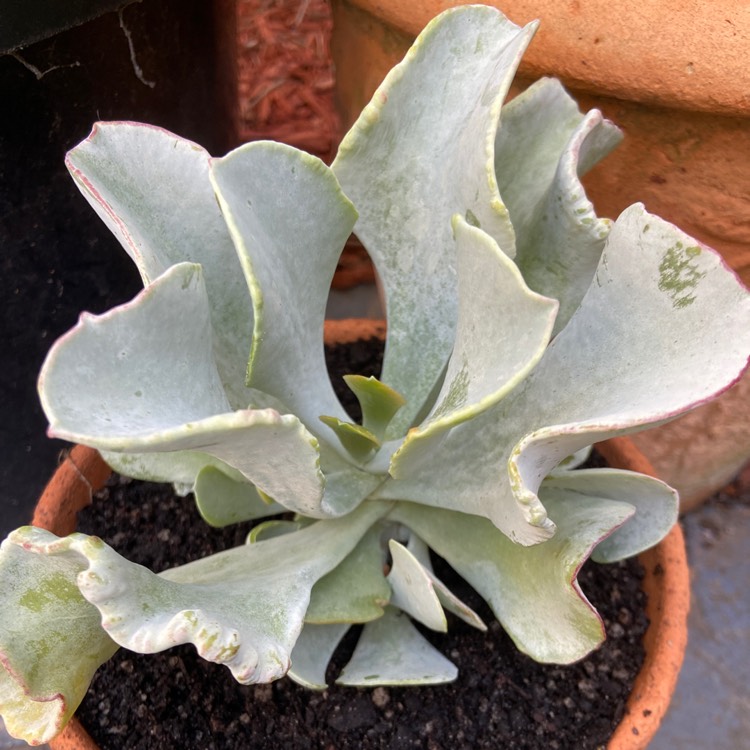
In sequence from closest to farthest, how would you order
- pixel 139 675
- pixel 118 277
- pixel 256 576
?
pixel 256 576
pixel 139 675
pixel 118 277

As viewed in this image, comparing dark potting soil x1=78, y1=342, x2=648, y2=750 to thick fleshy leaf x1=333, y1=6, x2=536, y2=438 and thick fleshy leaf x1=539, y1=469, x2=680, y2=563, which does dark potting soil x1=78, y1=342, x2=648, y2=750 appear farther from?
thick fleshy leaf x1=333, y1=6, x2=536, y2=438

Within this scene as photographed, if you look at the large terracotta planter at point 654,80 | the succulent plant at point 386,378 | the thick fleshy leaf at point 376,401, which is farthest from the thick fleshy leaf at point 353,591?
the large terracotta planter at point 654,80

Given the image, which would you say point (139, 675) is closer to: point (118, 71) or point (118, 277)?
point (118, 277)

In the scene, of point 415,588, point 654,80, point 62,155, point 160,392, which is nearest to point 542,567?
point 415,588

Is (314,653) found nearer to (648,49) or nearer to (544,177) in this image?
(544,177)

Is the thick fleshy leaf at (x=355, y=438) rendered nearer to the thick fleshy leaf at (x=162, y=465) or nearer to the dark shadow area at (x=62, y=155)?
the thick fleshy leaf at (x=162, y=465)

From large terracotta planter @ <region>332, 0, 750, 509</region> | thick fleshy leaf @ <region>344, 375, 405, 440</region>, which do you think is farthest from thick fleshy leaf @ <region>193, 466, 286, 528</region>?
large terracotta planter @ <region>332, 0, 750, 509</region>

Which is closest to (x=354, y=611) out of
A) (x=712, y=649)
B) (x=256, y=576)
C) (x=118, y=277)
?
(x=256, y=576)
